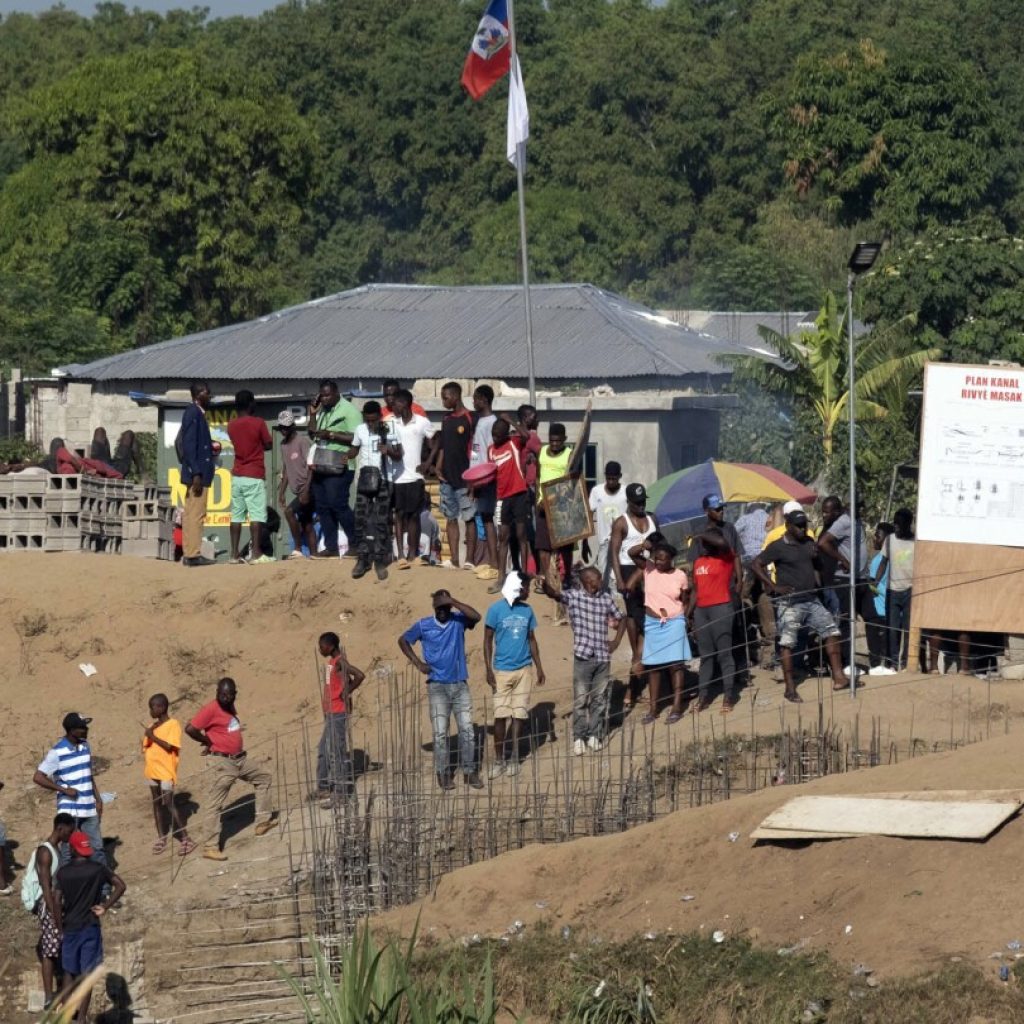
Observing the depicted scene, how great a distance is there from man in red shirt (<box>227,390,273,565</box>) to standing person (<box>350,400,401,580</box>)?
0.93 meters

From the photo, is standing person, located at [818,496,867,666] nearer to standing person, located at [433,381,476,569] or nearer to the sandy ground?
the sandy ground

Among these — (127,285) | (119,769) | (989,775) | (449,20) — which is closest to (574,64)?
(449,20)

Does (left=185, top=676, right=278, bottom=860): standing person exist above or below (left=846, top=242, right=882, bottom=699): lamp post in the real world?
below

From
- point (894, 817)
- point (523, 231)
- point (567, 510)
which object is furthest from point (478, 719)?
point (523, 231)

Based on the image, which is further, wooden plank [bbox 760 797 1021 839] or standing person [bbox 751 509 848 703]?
standing person [bbox 751 509 848 703]

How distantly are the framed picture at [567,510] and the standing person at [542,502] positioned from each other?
8cm

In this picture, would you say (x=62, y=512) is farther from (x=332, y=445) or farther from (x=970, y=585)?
(x=970, y=585)

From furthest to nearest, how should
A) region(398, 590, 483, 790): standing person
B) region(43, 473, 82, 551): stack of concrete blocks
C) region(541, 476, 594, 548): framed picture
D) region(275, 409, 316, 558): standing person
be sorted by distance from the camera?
region(43, 473, 82, 551): stack of concrete blocks
region(275, 409, 316, 558): standing person
region(541, 476, 594, 548): framed picture
region(398, 590, 483, 790): standing person

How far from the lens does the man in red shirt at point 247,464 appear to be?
720 inches

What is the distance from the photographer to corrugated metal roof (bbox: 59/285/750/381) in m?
26.7

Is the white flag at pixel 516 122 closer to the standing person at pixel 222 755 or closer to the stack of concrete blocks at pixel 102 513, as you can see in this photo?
the stack of concrete blocks at pixel 102 513

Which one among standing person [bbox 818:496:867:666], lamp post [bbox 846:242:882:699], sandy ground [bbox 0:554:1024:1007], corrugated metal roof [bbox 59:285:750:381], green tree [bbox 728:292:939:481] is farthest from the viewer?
corrugated metal roof [bbox 59:285:750:381]

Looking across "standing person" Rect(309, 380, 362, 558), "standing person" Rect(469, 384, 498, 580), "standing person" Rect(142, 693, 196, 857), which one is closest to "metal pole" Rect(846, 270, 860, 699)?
"standing person" Rect(469, 384, 498, 580)

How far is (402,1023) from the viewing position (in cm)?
1109
